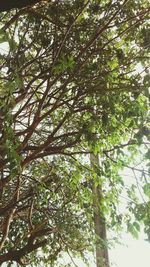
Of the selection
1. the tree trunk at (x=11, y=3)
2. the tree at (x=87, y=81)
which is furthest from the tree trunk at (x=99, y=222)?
the tree trunk at (x=11, y=3)

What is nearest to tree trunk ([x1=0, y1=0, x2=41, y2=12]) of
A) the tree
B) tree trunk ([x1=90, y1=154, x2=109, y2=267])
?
the tree

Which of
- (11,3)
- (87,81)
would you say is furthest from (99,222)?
(11,3)

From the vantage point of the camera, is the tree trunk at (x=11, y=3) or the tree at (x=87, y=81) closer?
the tree trunk at (x=11, y=3)

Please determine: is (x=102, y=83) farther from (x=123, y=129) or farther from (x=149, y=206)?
(x=149, y=206)

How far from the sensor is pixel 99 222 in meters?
8.13

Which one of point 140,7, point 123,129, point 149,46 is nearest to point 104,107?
point 123,129

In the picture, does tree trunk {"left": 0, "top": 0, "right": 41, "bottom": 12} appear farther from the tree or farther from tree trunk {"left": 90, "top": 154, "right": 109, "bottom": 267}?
tree trunk {"left": 90, "top": 154, "right": 109, "bottom": 267}

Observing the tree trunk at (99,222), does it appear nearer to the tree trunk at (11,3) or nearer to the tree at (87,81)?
the tree at (87,81)

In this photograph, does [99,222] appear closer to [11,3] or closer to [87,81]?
[87,81]

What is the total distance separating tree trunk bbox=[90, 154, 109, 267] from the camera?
19.7 ft

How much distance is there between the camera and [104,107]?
4.50 m

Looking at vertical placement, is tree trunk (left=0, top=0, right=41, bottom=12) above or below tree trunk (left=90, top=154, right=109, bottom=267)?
below

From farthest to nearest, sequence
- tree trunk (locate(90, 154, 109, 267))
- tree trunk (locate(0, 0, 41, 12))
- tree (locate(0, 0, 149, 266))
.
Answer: tree trunk (locate(90, 154, 109, 267)) → tree (locate(0, 0, 149, 266)) → tree trunk (locate(0, 0, 41, 12))

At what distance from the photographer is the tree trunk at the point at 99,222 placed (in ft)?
19.7
